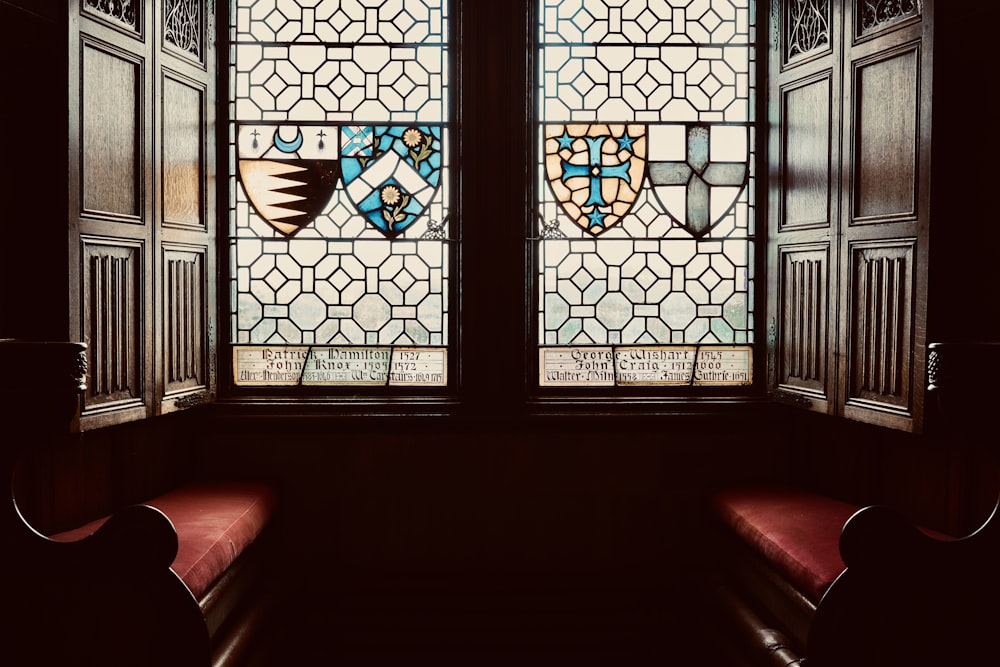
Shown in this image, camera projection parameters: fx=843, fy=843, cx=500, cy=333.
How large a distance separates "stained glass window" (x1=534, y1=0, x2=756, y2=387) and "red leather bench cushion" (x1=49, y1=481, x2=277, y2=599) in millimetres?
1160

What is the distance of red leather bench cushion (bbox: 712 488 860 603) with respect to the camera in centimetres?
230

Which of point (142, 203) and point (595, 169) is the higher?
point (595, 169)

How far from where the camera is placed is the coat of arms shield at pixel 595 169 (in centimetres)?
324

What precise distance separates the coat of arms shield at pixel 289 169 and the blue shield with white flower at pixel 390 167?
74 mm

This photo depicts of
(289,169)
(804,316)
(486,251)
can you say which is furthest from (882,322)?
(289,169)

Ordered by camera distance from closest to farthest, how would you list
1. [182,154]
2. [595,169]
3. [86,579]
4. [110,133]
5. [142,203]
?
1. [86,579]
2. [110,133]
3. [142,203]
4. [182,154]
5. [595,169]

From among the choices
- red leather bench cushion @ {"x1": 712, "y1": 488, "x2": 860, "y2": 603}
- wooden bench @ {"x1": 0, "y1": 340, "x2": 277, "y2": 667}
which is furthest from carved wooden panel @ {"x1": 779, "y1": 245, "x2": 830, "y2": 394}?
wooden bench @ {"x1": 0, "y1": 340, "x2": 277, "y2": 667}

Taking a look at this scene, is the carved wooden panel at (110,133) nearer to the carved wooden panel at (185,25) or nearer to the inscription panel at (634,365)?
the carved wooden panel at (185,25)

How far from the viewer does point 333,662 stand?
3023mm

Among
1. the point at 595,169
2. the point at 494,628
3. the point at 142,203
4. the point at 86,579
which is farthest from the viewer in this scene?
the point at 595,169

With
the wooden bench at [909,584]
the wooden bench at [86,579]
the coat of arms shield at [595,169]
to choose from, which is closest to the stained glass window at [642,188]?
the coat of arms shield at [595,169]

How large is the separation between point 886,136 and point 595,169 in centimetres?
104

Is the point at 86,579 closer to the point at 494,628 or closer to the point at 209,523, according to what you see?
the point at 209,523

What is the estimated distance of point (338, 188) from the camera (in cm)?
322
